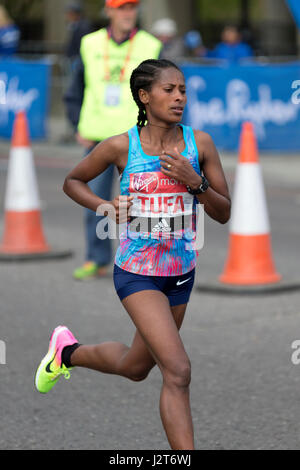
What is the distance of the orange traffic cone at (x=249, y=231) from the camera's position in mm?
8297

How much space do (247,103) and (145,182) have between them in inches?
504

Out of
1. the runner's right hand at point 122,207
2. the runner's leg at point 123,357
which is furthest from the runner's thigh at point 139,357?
the runner's right hand at point 122,207

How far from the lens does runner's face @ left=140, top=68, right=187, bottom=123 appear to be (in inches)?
176

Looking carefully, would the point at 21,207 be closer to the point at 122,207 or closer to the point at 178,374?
the point at 122,207

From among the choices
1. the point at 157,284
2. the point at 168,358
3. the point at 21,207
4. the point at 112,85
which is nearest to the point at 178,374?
the point at 168,358

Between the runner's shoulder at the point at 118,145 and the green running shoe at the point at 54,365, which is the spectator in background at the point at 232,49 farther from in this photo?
the runner's shoulder at the point at 118,145

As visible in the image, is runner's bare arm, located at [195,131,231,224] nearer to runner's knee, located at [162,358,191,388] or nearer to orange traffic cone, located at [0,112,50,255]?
runner's knee, located at [162,358,191,388]

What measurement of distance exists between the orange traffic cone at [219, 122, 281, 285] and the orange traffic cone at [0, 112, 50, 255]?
199 centimetres

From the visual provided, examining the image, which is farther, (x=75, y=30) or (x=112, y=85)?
(x=75, y=30)

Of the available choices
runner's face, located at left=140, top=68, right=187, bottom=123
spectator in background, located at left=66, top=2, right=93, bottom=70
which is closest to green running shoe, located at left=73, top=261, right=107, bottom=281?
Answer: runner's face, located at left=140, top=68, right=187, bottom=123

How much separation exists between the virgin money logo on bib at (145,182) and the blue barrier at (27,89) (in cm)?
1519

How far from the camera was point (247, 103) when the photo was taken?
1706 centimetres

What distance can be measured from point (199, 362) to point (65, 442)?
1539 millimetres
